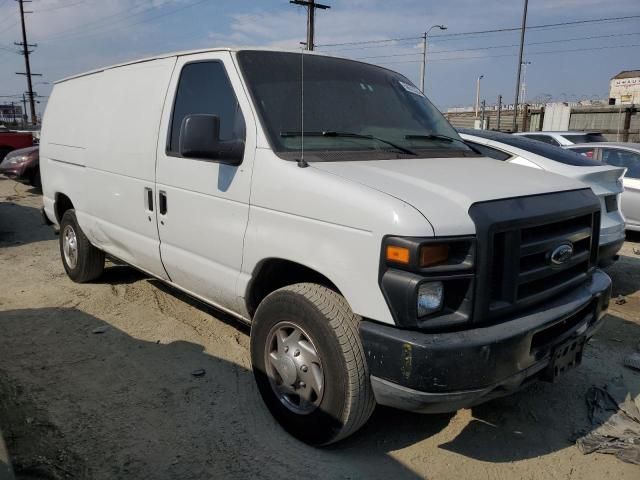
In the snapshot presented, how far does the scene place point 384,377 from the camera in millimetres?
2559

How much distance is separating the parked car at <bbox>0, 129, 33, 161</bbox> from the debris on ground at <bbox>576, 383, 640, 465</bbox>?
1623 centimetres

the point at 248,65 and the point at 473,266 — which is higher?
the point at 248,65

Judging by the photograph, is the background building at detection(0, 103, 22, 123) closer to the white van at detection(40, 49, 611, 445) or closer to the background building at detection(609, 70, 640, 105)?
the background building at detection(609, 70, 640, 105)

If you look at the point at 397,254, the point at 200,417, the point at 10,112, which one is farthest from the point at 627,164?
the point at 10,112

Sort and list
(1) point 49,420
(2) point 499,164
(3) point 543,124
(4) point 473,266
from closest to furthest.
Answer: (4) point 473,266
(1) point 49,420
(2) point 499,164
(3) point 543,124

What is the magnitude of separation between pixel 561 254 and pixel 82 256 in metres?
4.67

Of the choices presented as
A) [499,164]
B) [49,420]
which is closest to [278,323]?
[49,420]

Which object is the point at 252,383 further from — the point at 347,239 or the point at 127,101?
the point at 127,101

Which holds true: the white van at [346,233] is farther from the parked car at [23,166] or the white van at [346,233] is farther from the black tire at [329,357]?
the parked car at [23,166]

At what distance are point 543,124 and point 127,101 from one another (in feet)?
88.2

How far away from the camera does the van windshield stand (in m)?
3.27

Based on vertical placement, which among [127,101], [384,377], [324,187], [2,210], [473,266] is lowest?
[2,210]

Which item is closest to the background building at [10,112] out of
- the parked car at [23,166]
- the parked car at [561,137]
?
the parked car at [23,166]

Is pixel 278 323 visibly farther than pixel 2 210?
No
